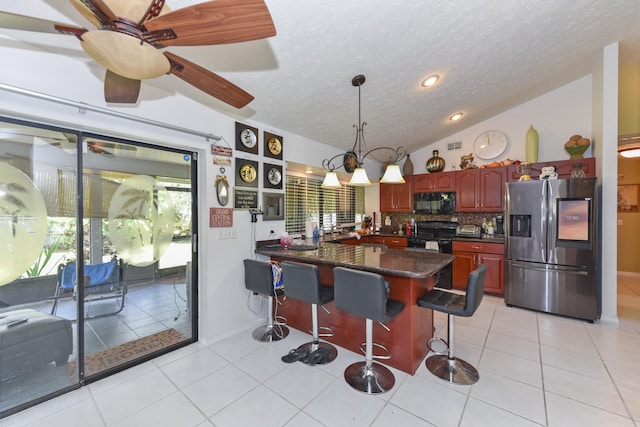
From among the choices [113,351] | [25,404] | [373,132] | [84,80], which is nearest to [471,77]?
[373,132]

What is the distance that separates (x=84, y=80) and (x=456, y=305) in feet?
11.0

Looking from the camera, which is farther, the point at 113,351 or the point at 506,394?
the point at 113,351

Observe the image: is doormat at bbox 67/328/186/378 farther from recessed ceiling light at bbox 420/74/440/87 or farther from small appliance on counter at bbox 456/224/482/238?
small appliance on counter at bbox 456/224/482/238

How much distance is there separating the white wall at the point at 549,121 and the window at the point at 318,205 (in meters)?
2.43

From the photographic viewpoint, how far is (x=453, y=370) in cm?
218

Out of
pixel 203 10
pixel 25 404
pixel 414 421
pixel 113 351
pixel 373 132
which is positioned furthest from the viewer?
pixel 373 132

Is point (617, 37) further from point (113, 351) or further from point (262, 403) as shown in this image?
point (113, 351)

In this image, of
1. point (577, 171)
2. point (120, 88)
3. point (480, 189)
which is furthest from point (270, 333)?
point (577, 171)

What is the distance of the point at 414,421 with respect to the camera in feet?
5.61

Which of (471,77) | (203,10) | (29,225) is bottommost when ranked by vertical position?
(29,225)

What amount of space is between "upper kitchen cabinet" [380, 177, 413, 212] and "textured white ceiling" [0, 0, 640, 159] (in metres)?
1.66

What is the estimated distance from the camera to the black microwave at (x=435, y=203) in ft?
15.5

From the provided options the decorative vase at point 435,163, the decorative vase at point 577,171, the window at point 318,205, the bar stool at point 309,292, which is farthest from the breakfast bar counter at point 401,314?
the decorative vase at point 435,163

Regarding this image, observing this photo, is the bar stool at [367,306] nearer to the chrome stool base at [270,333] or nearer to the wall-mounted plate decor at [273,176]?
the chrome stool base at [270,333]
